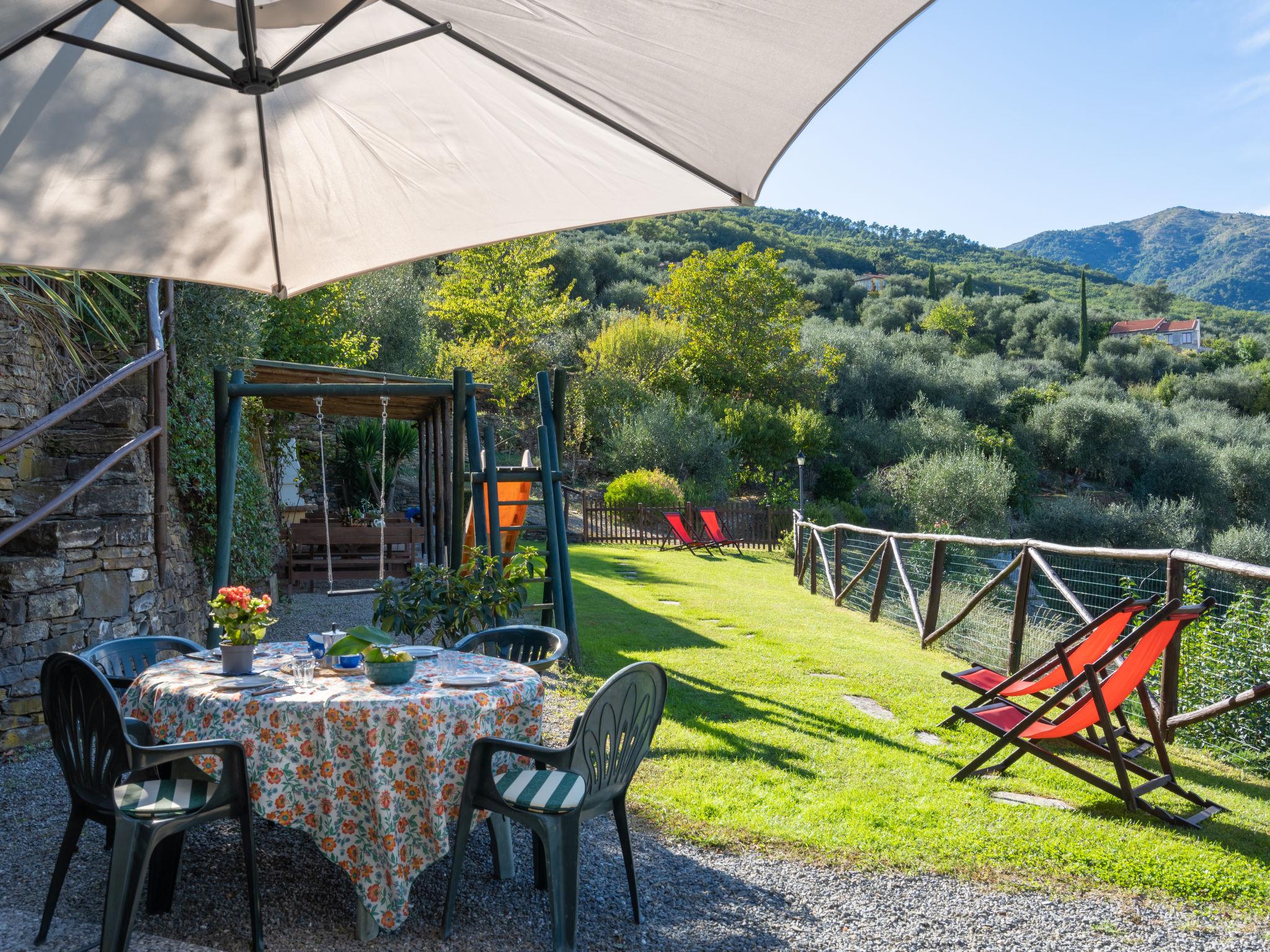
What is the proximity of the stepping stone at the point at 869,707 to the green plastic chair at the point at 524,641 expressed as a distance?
2.35 m

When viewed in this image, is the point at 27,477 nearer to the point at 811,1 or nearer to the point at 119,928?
the point at 119,928

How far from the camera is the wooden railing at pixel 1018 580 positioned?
15.4 ft

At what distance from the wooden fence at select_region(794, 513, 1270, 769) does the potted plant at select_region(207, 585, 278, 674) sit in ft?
14.3

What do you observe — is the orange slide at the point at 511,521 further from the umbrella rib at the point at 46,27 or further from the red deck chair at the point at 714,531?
the red deck chair at the point at 714,531

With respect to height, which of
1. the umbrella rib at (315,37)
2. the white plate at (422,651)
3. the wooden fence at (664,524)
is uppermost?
the umbrella rib at (315,37)

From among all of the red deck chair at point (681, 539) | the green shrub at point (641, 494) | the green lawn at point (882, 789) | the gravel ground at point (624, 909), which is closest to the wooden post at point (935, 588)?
the green lawn at point (882, 789)

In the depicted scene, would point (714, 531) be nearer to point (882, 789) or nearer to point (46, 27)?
point (882, 789)

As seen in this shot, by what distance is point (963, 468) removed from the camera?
21516 mm

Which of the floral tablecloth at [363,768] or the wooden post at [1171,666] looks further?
the wooden post at [1171,666]

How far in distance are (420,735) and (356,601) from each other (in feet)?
25.2

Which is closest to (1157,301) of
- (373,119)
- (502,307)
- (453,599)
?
(502,307)

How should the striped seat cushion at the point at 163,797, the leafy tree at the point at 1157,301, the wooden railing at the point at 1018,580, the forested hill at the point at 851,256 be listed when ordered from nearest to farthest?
1. the striped seat cushion at the point at 163,797
2. the wooden railing at the point at 1018,580
3. the forested hill at the point at 851,256
4. the leafy tree at the point at 1157,301

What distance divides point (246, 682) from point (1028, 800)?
134 inches

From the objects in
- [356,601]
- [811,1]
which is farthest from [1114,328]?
[811,1]
